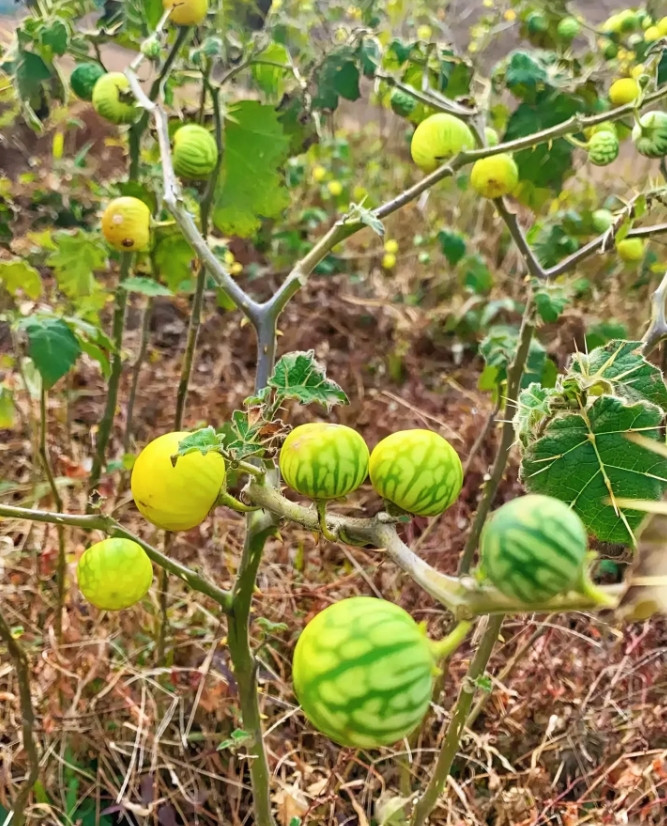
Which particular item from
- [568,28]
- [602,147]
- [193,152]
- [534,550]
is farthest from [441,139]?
[568,28]

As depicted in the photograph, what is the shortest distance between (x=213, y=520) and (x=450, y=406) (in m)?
0.80

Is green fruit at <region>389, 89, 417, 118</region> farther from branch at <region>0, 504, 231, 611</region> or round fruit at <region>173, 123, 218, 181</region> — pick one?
branch at <region>0, 504, 231, 611</region>

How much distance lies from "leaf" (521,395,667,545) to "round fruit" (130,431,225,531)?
0.22 m

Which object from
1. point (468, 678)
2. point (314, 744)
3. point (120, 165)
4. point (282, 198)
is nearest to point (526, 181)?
point (282, 198)

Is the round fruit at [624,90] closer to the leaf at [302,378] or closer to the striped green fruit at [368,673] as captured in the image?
the leaf at [302,378]

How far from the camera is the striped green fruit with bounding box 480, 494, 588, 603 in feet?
1.07

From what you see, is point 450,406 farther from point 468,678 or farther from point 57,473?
point 468,678

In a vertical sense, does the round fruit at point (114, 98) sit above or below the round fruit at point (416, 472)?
above

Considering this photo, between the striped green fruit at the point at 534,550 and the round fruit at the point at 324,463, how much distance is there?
143 millimetres

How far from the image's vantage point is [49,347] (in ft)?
3.20

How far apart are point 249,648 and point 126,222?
53cm

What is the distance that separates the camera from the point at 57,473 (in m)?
1.71

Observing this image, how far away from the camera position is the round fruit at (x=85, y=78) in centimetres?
114

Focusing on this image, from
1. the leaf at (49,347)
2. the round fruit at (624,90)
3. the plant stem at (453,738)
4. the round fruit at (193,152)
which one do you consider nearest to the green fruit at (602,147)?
the round fruit at (624,90)
